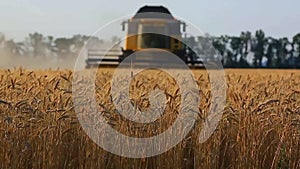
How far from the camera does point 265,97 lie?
454 cm

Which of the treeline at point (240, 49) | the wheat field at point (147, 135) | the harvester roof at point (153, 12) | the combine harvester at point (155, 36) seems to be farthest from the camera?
the treeline at point (240, 49)

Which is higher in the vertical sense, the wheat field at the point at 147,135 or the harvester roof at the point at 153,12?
the harvester roof at the point at 153,12

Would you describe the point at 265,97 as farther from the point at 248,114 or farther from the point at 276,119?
the point at 248,114

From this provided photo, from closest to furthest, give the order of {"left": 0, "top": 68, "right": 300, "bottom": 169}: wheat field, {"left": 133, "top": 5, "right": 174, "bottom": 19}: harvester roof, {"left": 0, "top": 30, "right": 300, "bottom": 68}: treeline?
{"left": 0, "top": 68, "right": 300, "bottom": 169}: wheat field → {"left": 133, "top": 5, "right": 174, "bottom": 19}: harvester roof → {"left": 0, "top": 30, "right": 300, "bottom": 68}: treeline

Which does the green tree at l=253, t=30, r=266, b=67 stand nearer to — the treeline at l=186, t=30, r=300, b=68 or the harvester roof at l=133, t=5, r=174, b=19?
the treeline at l=186, t=30, r=300, b=68

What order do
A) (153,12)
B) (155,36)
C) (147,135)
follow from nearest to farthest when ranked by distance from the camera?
(147,135) < (155,36) < (153,12)

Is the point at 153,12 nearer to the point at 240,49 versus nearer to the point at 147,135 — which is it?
the point at 147,135

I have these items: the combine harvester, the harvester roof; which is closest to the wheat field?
the combine harvester

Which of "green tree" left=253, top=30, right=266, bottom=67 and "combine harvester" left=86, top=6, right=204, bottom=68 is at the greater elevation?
"green tree" left=253, top=30, right=266, bottom=67

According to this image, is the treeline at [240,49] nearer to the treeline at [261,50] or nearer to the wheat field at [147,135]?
the treeline at [261,50]

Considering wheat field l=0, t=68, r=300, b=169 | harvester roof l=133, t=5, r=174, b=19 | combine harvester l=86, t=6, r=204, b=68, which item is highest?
harvester roof l=133, t=5, r=174, b=19

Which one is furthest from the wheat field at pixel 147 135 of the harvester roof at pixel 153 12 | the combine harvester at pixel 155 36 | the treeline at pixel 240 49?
the treeline at pixel 240 49

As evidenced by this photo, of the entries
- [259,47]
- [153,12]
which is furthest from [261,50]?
[153,12]

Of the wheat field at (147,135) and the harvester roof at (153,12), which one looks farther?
the harvester roof at (153,12)
